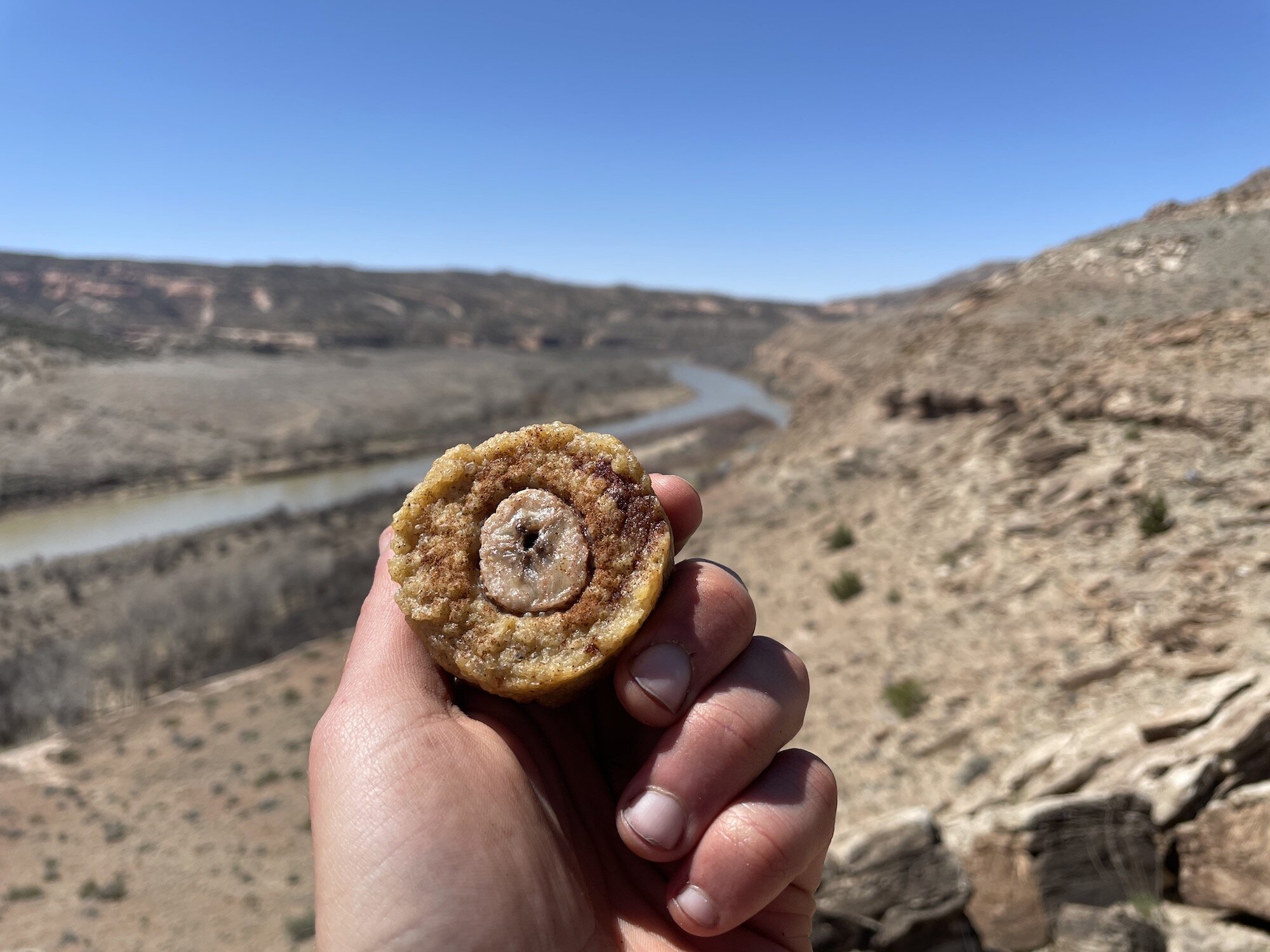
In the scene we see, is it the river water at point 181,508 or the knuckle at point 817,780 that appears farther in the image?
the river water at point 181,508

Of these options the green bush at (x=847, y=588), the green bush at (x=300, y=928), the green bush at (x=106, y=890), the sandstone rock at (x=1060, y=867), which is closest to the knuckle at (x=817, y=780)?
the sandstone rock at (x=1060, y=867)

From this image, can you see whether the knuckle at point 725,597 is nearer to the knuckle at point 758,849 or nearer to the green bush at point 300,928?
the knuckle at point 758,849

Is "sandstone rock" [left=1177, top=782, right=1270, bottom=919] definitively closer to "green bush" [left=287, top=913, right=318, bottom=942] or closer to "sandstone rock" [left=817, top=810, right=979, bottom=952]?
"sandstone rock" [left=817, top=810, right=979, bottom=952]

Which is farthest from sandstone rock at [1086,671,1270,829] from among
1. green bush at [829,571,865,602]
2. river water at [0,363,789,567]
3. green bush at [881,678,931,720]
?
river water at [0,363,789,567]

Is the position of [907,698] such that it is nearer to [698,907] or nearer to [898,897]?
[898,897]

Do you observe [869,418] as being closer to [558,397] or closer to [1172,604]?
[1172,604]

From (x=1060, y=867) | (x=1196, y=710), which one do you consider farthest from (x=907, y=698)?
(x=1060, y=867)

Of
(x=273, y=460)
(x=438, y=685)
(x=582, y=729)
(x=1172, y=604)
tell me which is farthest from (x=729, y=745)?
(x=273, y=460)
